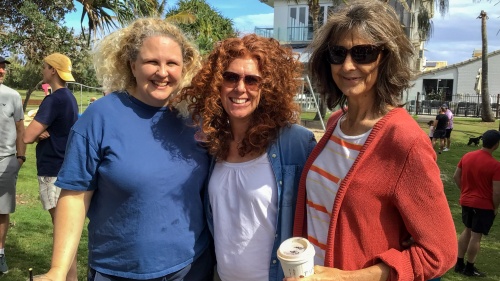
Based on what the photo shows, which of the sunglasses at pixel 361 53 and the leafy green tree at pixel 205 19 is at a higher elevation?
the leafy green tree at pixel 205 19

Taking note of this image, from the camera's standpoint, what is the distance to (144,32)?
223cm

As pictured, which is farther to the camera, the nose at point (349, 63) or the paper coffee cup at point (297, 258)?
the nose at point (349, 63)

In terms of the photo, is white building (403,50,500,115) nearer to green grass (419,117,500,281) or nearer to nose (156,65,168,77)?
green grass (419,117,500,281)

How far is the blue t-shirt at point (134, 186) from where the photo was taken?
2.01 metres

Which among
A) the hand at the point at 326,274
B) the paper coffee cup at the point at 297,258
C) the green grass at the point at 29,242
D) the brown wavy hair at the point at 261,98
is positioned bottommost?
the green grass at the point at 29,242

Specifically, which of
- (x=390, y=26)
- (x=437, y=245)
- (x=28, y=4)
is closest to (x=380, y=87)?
(x=390, y=26)

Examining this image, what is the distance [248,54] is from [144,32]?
1.83 ft

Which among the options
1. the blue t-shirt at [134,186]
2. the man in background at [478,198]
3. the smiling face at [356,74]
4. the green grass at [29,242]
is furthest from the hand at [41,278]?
the man in background at [478,198]

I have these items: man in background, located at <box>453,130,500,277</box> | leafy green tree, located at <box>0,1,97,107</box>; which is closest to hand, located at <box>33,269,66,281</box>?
man in background, located at <box>453,130,500,277</box>

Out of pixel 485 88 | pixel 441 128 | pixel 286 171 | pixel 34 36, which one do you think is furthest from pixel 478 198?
pixel 485 88

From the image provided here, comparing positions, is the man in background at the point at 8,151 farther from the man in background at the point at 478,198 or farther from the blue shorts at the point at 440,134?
the blue shorts at the point at 440,134

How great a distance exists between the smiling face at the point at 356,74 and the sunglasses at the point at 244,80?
48 centimetres

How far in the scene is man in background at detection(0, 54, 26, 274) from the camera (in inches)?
176

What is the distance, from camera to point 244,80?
211 centimetres
